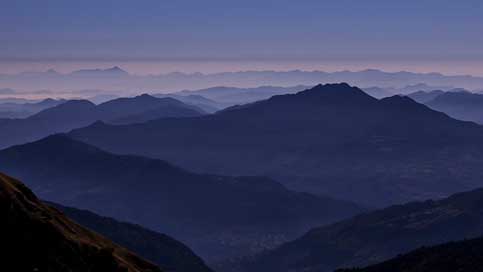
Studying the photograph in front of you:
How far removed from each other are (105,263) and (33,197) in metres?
29.0

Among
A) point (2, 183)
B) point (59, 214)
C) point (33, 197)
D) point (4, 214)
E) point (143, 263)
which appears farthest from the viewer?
point (143, 263)

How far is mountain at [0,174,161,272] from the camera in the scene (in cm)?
10938

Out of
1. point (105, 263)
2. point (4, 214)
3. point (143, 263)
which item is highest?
point (4, 214)

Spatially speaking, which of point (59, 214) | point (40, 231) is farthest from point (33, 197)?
point (40, 231)

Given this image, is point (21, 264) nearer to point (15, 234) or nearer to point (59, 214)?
point (15, 234)

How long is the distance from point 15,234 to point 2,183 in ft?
49.1

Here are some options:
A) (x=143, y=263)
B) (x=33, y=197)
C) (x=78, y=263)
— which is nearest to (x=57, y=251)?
(x=78, y=263)

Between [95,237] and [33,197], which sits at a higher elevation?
[33,197]

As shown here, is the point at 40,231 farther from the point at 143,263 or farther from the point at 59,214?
the point at 143,263

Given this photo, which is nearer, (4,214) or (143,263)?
(4,214)

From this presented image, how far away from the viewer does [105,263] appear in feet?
400

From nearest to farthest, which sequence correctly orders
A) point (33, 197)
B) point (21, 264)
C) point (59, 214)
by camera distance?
point (21, 264) → point (33, 197) → point (59, 214)

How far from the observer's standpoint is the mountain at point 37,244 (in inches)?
4306

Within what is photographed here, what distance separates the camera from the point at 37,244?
4508 inches
